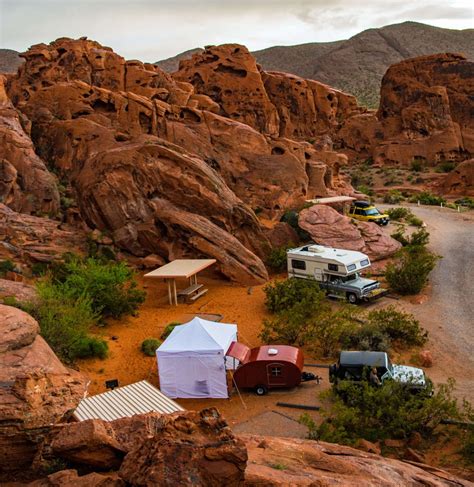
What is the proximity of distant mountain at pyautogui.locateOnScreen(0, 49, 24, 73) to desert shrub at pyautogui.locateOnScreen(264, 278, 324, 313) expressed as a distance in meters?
129

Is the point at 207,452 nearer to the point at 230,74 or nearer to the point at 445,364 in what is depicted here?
the point at 445,364

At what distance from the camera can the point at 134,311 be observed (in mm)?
21312

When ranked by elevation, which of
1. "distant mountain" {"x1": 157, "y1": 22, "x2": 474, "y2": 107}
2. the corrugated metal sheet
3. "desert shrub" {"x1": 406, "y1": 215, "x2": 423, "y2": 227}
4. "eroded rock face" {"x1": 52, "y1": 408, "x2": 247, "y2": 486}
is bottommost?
"desert shrub" {"x1": 406, "y1": 215, "x2": 423, "y2": 227}

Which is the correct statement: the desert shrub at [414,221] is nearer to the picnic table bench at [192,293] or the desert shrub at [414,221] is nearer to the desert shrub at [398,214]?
the desert shrub at [398,214]

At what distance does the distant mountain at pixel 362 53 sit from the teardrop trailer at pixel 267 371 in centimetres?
12047

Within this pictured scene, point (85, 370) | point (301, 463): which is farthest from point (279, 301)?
point (301, 463)

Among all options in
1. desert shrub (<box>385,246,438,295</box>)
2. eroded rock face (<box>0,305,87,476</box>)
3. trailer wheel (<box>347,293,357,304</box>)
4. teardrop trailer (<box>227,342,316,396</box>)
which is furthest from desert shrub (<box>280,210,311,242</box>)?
eroded rock face (<box>0,305,87,476</box>)

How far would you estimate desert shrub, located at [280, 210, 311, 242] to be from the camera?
2891 cm

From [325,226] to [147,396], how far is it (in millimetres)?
17918

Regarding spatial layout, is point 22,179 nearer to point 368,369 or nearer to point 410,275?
point 410,275

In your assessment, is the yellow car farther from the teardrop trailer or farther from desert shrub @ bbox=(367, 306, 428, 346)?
the teardrop trailer

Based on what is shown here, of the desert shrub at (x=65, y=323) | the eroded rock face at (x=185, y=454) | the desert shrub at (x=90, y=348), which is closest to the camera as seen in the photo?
the eroded rock face at (x=185, y=454)

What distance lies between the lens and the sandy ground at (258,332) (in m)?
14.4

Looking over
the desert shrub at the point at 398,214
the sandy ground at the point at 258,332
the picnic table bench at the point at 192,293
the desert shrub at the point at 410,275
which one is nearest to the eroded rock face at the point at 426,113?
the desert shrub at the point at 398,214
